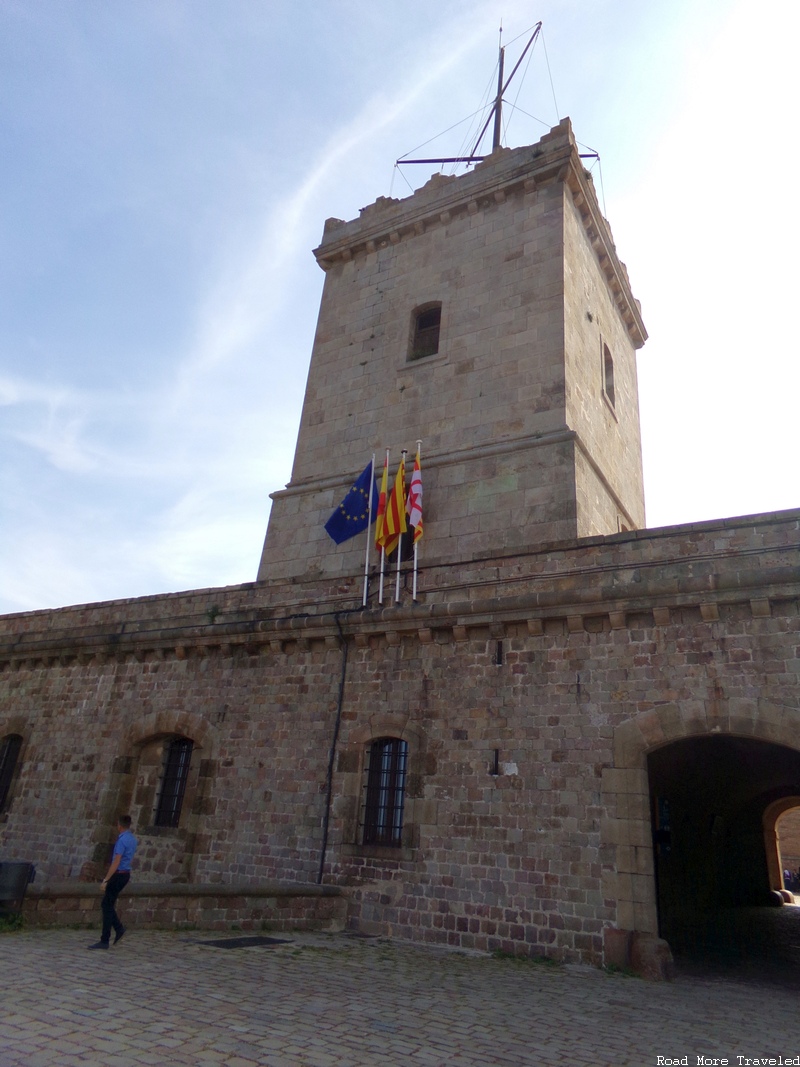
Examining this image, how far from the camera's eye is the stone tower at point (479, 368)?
13.6 m

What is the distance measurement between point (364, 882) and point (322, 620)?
400 centimetres

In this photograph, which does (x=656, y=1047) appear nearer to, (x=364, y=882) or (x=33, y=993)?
(x=33, y=993)

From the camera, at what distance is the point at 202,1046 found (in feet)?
14.9

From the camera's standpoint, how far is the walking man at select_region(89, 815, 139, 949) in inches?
291

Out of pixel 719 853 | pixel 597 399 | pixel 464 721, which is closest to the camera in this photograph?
pixel 464 721

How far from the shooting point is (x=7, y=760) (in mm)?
15281

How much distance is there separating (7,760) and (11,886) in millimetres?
8672

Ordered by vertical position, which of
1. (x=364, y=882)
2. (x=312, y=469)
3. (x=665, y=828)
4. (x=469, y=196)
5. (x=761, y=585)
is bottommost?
(x=364, y=882)

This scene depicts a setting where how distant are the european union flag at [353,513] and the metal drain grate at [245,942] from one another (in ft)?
23.4

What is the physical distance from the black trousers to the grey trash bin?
0.88 m

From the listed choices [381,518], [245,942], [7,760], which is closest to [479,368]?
[381,518]

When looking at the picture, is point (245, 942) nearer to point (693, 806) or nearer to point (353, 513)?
point (353, 513)

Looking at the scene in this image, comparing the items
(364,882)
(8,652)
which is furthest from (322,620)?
(8,652)

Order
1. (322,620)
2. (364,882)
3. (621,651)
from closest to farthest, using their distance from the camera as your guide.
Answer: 1. (621,651)
2. (364,882)
3. (322,620)
